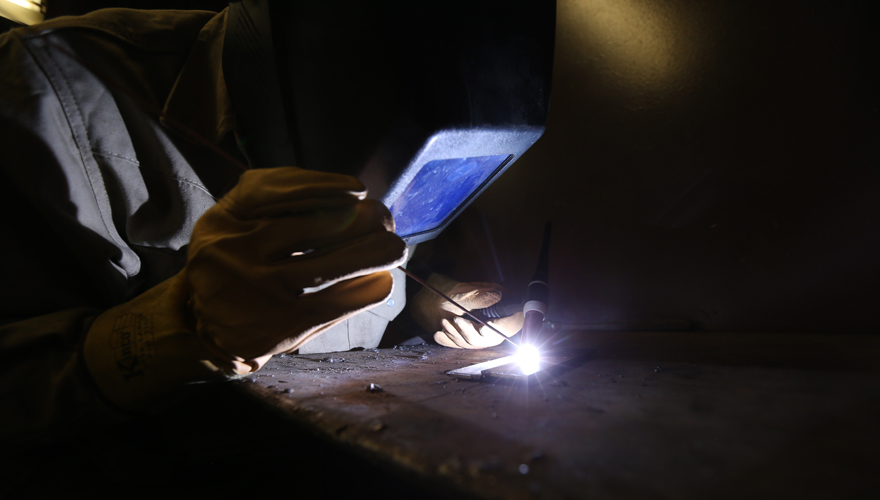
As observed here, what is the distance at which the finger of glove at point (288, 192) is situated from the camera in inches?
26.5

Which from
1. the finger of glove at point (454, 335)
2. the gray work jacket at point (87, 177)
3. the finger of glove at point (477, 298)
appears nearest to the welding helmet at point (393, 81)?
the gray work jacket at point (87, 177)

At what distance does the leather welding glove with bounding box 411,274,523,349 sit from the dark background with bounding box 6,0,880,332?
0.78 ft

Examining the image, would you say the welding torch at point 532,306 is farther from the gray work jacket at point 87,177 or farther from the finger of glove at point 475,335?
the gray work jacket at point 87,177

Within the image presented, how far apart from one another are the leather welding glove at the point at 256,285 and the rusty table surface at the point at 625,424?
117mm

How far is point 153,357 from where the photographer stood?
73 centimetres

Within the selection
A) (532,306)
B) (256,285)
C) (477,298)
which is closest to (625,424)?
(256,285)

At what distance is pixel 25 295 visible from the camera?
86 centimetres

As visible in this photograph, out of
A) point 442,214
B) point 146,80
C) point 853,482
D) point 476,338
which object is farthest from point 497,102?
point 476,338

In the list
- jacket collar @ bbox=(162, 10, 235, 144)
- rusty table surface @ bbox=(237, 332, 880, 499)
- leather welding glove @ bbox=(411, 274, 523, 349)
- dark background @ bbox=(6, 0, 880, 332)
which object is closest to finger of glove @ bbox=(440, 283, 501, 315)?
leather welding glove @ bbox=(411, 274, 523, 349)

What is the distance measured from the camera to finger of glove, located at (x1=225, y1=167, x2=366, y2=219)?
0.67 meters

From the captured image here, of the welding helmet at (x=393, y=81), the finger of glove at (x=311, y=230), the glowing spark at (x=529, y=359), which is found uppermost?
the welding helmet at (x=393, y=81)

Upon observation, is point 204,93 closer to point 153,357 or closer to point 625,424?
point 153,357

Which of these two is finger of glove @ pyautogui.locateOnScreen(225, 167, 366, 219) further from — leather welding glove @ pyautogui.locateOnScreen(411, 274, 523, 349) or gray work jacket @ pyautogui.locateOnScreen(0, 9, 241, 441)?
leather welding glove @ pyautogui.locateOnScreen(411, 274, 523, 349)

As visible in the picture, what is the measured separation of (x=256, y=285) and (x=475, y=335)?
3.31 ft
